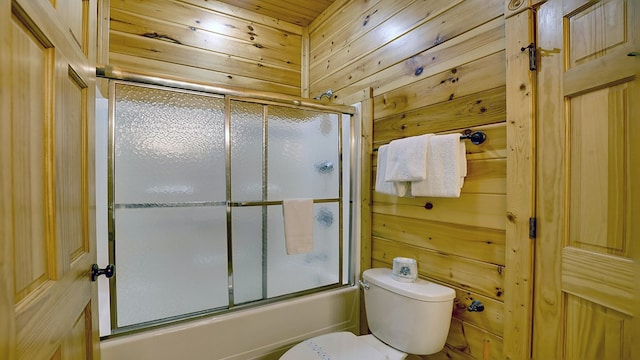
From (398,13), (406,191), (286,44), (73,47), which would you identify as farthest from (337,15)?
(73,47)

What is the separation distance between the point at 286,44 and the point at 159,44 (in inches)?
38.6

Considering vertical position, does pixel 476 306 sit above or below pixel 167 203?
below

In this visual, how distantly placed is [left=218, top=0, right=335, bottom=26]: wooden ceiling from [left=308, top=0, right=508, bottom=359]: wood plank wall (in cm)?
52

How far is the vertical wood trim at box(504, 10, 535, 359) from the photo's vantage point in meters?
1.08

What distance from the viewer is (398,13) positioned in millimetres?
1689

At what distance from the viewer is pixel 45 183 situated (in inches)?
24.0

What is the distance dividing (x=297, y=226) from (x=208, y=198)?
20.5 inches

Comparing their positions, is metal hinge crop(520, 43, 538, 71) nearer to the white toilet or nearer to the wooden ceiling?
the white toilet

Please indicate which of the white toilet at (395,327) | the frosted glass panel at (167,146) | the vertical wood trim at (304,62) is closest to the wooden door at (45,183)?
the frosted glass panel at (167,146)

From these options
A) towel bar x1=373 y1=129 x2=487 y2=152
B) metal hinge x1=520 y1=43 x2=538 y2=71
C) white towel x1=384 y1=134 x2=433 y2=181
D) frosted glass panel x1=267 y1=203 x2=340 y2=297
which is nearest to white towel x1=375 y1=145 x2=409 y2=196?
white towel x1=384 y1=134 x2=433 y2=181

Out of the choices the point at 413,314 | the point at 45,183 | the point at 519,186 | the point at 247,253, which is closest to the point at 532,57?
the point at 519,186

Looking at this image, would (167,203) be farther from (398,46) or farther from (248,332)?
(398,46)

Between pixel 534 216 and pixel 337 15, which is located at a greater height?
pixel 337 15

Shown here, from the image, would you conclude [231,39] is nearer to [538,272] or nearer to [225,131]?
[225,131]
